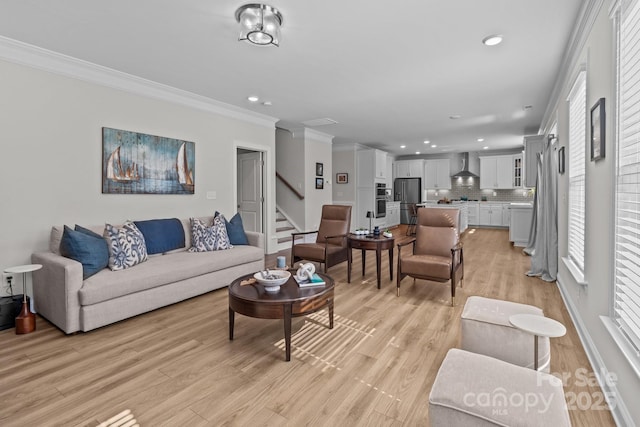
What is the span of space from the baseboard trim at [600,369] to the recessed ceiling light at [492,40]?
261 cm

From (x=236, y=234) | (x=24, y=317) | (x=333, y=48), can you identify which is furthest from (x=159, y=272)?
(x=333, y=48)

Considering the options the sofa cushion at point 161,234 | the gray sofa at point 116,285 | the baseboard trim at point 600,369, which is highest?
the sofa cushion at point 161,234

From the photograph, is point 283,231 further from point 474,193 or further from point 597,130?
point 474,193

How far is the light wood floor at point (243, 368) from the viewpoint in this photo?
Answer: 6.00 ft

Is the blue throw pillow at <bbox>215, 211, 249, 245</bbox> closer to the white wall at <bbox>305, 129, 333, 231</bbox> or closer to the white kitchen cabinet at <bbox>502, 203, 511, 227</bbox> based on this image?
the white wall at <bbox>305, 129, 333, 231</bbox>

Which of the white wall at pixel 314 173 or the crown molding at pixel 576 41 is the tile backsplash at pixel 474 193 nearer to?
the white wall at pixel 314 173

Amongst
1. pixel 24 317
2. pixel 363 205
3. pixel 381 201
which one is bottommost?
pixel 24 317

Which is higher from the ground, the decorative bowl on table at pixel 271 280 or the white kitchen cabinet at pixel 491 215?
the white kitchen cabinet at pixel 491 215

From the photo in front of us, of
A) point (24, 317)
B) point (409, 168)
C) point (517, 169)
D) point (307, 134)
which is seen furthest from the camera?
point (409, 168)

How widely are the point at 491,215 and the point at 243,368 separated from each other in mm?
10322

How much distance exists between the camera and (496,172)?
10.4 meters

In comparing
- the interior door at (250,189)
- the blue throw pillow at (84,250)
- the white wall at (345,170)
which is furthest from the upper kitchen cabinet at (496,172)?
the blue throw pillow at (84,250)

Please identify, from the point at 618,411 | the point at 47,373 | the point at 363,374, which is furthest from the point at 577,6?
the point at 47,373

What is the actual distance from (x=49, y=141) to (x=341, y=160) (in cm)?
719
